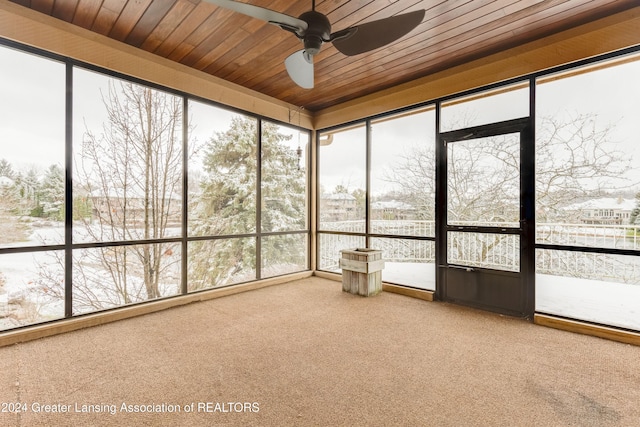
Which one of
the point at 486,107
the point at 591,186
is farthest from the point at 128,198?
the point at 591,186

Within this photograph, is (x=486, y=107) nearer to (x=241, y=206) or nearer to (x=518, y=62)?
(x=518, y=62)

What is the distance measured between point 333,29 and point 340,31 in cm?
109

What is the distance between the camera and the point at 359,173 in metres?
5.15

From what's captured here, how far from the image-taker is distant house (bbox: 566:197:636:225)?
3.06 m

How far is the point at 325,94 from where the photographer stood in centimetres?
Answer: 462

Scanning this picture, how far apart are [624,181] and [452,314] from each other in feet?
7.39

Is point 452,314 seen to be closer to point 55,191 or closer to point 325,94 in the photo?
point 325,94

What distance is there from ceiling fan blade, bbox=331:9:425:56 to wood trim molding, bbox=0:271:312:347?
11.0 ft

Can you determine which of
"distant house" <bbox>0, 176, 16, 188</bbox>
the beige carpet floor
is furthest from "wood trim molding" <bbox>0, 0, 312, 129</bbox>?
the beige carpet floor

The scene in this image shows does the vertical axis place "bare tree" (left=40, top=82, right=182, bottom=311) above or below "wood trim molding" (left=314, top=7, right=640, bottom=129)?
below

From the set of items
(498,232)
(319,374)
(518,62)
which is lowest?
(319,374)

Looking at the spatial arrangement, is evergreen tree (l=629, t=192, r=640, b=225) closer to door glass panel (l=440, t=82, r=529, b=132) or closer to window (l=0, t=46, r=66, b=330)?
door glass panel (l=440, t=82, r=529, b=132)

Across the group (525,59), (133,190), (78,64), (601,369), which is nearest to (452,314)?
(601,369)

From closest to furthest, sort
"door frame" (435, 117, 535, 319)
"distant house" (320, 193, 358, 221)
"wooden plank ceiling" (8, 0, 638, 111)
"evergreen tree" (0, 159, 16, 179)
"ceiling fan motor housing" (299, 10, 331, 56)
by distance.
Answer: "ceiling fan motor housing" (299, 10, 331, 56) → "wooden plank ceiling" (8, 0, 638, 111) → "evergreen tree" (0, 159, 16, 179) → "door frame" (435, 117, 535, 319) → "distant house" (320, 193, 358, 221)
